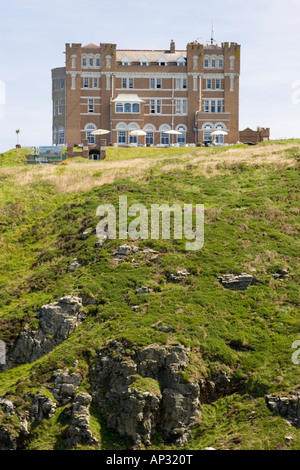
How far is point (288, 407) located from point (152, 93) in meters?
77.8

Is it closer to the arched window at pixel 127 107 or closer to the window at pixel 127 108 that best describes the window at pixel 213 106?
the window at pixel 127 108

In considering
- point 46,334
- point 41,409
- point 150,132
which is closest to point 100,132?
point 150,132

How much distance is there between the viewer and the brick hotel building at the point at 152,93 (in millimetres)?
103250

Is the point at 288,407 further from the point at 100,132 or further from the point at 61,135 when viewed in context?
the point at 61,135

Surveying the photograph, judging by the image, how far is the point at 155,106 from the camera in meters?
105

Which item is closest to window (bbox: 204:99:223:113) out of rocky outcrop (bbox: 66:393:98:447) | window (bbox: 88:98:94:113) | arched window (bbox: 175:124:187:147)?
arched window (bbox: 175:124:187:147)

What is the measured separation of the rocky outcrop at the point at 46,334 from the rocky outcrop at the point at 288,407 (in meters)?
10.8

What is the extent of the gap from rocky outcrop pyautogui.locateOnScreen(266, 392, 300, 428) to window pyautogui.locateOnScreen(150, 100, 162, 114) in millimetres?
76056

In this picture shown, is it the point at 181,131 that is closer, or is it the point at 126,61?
the point at 181,131

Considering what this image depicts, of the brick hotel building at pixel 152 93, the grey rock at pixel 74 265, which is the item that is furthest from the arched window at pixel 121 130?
the grey rock at pixel 74 265

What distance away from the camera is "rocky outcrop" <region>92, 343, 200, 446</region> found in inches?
1278

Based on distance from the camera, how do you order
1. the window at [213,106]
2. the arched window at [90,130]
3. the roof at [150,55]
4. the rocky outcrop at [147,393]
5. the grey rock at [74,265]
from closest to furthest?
the rocky outcrop at [147,393]
the grey rock at [74,265]
the arched window at [90,130]
the window at [213,106]
the roof at [150,55]

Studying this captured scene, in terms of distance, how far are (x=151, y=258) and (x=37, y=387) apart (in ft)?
36.6

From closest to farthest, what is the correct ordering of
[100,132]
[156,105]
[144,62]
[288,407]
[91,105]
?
[288,407] → [100,132] → [91,105] → [156,105] → [144,62]
